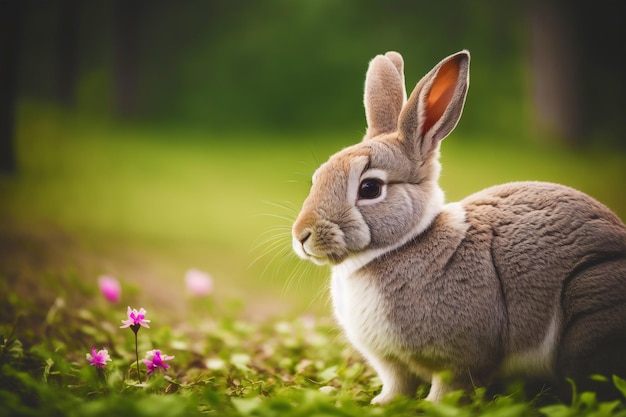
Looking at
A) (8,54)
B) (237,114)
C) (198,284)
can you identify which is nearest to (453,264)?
(198,284)

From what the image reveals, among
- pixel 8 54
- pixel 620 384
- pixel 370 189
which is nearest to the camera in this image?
pixel 620 384

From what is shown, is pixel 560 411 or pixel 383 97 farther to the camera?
pixel 383 97

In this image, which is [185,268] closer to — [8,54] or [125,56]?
[8,54]

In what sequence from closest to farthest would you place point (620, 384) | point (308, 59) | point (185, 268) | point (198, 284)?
point (620, 384)
point (198, 284)
point (185, 268)
point (308, 59)

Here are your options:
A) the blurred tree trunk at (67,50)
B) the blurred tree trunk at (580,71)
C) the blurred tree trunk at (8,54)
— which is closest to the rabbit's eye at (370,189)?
the blurred tree trunk at (8,54)

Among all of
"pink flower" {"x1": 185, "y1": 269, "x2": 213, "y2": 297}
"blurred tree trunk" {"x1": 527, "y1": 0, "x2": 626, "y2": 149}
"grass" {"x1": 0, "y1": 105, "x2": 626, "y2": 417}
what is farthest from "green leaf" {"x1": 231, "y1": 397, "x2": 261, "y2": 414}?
"blurred tree trunk" {"x1": 527, "y1": 0, "x2": 626, "y2": 149}

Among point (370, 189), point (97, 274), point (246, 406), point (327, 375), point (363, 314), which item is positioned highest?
point (370, 189)
